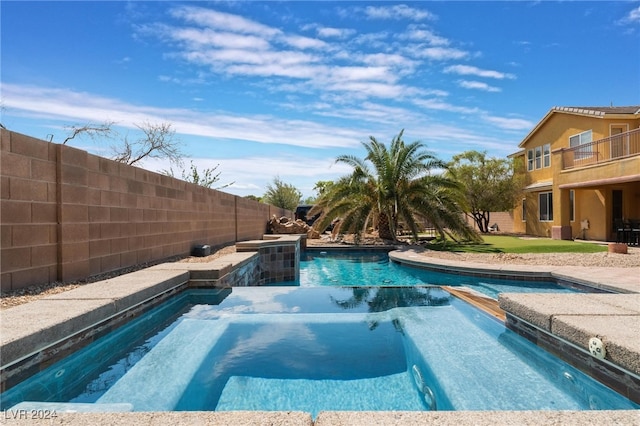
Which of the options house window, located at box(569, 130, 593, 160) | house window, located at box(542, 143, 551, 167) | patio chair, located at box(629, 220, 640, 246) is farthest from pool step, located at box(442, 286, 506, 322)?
house window, located at box(542, 143, 551, 167)

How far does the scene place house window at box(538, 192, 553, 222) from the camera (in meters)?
21.3

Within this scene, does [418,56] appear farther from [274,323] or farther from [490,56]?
[274,323]

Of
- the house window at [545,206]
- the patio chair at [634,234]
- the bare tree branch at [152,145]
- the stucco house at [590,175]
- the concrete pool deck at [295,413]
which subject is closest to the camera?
the concrete pool deck at [295,413]

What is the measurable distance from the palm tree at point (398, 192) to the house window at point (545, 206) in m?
6.90

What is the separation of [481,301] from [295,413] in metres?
4.87

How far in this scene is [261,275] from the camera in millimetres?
11469

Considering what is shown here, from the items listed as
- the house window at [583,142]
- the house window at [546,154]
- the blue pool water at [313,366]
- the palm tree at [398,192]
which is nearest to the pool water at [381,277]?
the palm tree at [398,192]

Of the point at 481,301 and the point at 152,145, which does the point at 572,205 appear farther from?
the point at 152,145

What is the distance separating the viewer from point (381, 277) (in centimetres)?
1147

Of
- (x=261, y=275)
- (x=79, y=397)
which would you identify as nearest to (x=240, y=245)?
(x=261, y=275)

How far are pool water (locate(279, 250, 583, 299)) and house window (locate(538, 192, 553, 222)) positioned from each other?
11.1 metres

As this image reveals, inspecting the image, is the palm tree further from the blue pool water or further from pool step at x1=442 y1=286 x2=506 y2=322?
the blue pool water

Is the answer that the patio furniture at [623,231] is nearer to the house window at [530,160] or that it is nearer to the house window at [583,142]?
the house window at [583,142]

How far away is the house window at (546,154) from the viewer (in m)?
22.1
